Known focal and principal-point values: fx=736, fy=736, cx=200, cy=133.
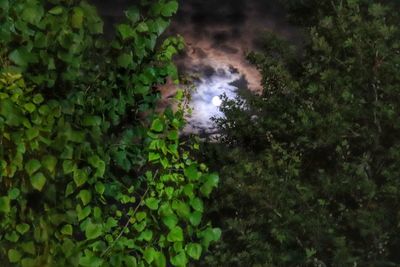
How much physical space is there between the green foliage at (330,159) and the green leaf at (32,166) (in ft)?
12.9

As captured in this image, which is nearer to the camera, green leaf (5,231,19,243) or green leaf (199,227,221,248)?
green leaf (5,231,19,243)

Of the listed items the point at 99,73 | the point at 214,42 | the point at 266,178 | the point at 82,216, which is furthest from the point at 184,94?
the point at 214,42

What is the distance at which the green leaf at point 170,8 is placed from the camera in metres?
2.96

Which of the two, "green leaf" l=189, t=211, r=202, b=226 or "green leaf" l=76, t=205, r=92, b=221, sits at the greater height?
"green leaf" l=189, t=211, r=202, b=226

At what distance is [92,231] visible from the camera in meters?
2.90

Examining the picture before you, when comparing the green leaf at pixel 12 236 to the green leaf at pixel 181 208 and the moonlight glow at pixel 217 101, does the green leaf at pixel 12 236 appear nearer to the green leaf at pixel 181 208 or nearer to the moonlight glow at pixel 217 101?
the green leaf at pixel 181 208

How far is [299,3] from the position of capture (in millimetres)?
7312

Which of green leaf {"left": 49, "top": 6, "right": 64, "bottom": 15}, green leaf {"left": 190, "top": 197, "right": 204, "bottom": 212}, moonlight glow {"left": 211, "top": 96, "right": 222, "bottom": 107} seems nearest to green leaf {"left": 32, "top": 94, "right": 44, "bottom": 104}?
green leaf {"left": 49, "top": 6, "right": 64, "bottom": 15}

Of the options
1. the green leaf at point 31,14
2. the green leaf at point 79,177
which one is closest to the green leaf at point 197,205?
the green leaf at point 79,177

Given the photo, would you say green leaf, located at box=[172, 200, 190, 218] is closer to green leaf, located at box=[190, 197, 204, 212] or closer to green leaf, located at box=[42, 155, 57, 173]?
green leaf, located at box=[190, 197, 204, 212]

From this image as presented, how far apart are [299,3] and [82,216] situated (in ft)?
16.2

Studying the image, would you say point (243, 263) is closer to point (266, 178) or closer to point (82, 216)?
point (266, 178)

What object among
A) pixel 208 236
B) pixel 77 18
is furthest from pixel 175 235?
pixel 77 18

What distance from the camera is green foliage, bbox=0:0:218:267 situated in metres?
2.73
